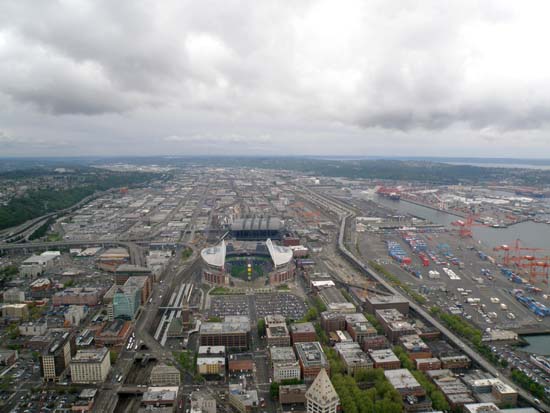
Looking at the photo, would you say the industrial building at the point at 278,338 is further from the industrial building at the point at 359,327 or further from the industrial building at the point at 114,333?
the industrial building at the point at 114,333

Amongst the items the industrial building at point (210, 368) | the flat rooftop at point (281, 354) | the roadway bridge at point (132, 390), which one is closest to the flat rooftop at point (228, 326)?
the flat rooftop at point (281, 354)

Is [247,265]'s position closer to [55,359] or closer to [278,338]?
[278,338]

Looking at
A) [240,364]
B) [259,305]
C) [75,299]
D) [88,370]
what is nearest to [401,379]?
[240,364]

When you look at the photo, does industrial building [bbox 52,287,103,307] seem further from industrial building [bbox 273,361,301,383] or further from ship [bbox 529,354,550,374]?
ship [bbox 529,354,550,374]

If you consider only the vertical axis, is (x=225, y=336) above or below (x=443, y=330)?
above

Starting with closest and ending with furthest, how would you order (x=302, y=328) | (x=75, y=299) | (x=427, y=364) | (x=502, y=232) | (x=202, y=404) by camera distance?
(x=202, y=404) → (x=427, y=364) → (x=302, y=328) → (x=75, y=299) → (x=502, y=232)

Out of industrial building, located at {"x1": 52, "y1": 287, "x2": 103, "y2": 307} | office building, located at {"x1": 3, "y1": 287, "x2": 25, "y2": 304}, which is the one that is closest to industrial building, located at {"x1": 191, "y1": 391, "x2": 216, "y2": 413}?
industrial building, located at {"x1": 52, "y1": 287, "x2": 103, "y2": 307}
